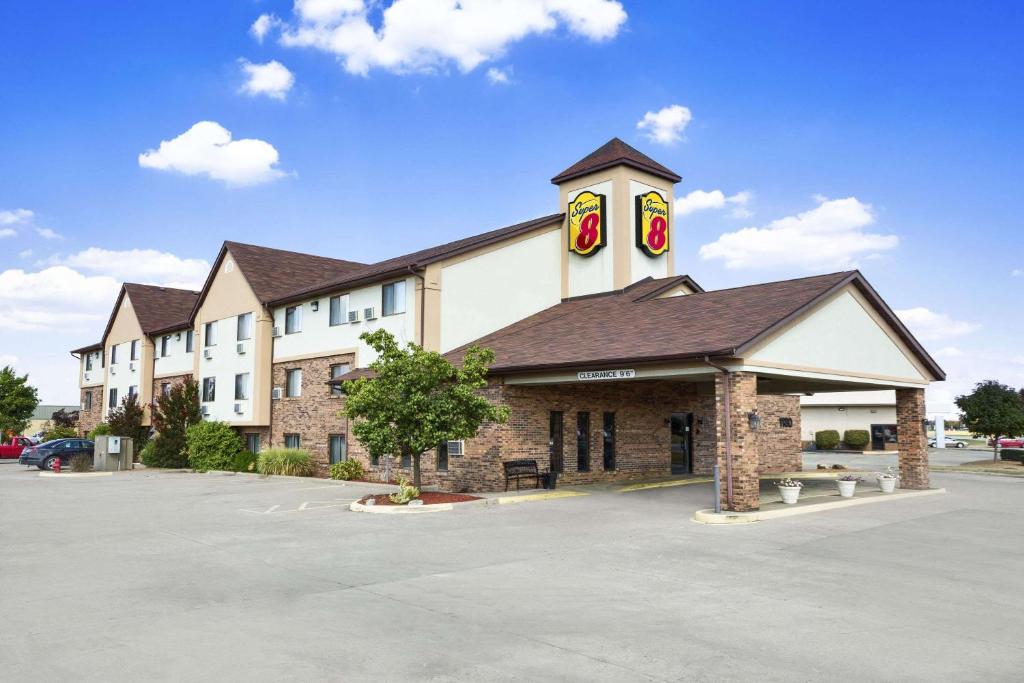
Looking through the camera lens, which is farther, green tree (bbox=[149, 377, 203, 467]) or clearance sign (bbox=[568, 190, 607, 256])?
green tree (bbox=[149, 377, 203, 467])

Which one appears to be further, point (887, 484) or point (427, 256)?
point (427, 256)

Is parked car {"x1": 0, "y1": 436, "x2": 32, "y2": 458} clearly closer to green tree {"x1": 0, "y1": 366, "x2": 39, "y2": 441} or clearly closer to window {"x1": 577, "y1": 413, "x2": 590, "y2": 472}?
green tree {"x1": 0, "y1": 366, "x2": 39, "y2": 441}

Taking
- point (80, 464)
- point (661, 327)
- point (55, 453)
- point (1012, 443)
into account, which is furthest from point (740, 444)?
point (1012, 443)

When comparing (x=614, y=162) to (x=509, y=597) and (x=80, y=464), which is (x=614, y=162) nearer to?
(x=509, y=597)

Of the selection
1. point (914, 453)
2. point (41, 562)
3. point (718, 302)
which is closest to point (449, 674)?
point (41, 562)

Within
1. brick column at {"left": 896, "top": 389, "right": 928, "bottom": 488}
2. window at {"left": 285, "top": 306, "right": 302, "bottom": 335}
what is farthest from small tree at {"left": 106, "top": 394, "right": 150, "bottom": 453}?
brick column at {"left": 896, "top": 389, "right": 928, "bottom": 488}

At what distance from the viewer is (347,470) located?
88.2 ft

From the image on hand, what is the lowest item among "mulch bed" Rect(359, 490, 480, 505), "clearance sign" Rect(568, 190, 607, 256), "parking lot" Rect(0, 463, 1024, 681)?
"parking lot" Rect(0, 463, 1024, 681)

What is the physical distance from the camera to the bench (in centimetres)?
2119

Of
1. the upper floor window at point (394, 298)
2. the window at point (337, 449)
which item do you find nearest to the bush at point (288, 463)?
the window at point (337, 449)

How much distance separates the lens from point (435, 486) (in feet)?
77.5

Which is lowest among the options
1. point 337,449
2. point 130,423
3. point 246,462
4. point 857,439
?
point 246,462

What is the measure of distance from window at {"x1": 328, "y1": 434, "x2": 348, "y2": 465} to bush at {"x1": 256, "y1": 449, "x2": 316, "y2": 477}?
0.98m

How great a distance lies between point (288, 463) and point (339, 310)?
590cm
